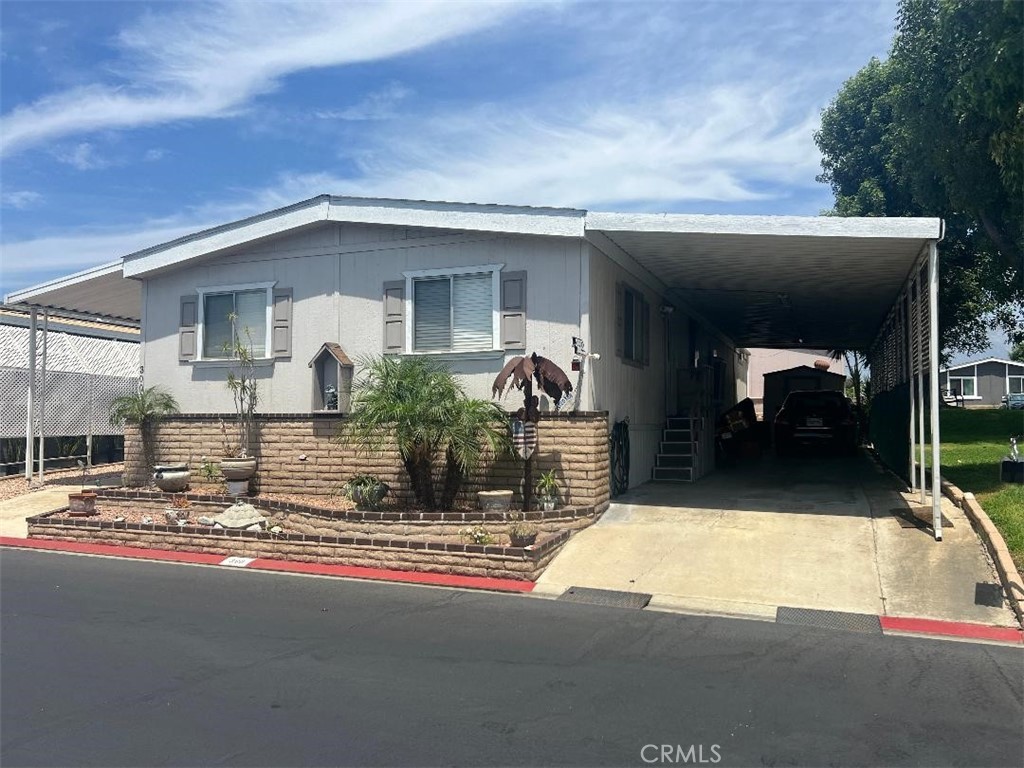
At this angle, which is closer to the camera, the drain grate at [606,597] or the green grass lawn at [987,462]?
the drain grate at [606,597]

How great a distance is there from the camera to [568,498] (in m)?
11.1

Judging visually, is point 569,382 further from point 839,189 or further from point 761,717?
point 839,189

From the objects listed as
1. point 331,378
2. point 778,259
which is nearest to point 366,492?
point 331,378

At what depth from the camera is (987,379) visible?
58.8 m

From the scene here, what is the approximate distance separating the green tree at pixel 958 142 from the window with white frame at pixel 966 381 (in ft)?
124

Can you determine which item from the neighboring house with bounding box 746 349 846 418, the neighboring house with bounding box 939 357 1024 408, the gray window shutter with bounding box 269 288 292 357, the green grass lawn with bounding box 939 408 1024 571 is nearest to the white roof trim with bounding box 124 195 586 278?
the gray window shutter with bounding box 269 288 292 357

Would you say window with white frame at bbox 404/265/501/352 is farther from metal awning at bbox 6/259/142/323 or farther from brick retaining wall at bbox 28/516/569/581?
metal awning at bbox 6/259/142/323

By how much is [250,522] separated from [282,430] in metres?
2.19

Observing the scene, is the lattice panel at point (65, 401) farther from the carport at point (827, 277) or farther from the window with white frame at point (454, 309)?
the carport at point (827, 277)

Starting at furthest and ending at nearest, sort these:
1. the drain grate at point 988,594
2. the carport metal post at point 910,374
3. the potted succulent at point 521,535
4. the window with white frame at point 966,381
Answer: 1. the window with white frame at point 966,381
2. the carport metal post at point 910,374
3. the potted succulent at point 521,535
4. the drain grate at point 988,594

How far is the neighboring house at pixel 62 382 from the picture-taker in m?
17.3

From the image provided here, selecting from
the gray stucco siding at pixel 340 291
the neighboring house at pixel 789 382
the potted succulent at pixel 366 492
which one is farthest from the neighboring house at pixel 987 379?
the potted succulent at pixel 366 492

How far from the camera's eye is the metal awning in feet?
48.1

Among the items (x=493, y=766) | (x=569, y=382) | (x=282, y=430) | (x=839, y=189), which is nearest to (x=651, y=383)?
(x=569, y=382)
